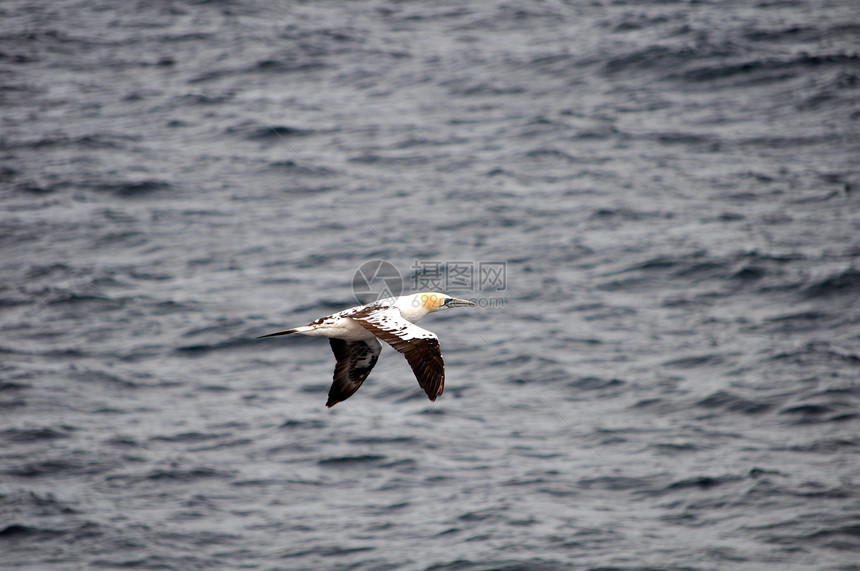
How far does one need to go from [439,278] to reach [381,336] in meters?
15.9

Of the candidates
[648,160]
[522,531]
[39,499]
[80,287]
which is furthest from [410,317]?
[648,160]

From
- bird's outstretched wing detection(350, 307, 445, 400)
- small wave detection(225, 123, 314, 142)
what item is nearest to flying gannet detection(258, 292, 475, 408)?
bird's outstretched wing detection(350, 307, 445, 400)

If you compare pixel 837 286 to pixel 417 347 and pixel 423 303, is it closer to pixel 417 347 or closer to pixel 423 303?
pixel 423 303

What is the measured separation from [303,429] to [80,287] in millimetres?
9291

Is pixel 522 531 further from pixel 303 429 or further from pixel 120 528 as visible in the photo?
pixel 120 528

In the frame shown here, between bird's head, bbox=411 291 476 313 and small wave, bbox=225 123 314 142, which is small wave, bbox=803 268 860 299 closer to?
bird's head, bbox=411 291 476 313

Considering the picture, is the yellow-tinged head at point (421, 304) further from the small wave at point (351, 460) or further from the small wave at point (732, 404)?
the small wave at point (732, 404)

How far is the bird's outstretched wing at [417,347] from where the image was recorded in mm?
12258

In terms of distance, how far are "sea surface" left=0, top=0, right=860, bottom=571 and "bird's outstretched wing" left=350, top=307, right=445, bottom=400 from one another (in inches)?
391

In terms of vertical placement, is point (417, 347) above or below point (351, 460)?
above

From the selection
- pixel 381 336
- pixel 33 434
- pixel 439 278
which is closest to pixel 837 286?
pixel 439 278

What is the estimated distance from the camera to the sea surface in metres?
23.1

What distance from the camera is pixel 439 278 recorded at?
28.5 m

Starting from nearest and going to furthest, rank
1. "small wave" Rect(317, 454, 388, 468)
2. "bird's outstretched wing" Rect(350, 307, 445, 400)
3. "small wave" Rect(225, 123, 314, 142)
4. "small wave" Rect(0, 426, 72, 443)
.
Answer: "bird's outstretched wing" Rect(350, 307, 445, 400)
"small wave" Rect(317, 454, 388, 468)
"small wave" Rect(0, 426, 72, 443)
"small wave" Rect(225, 123, 314, 142)
